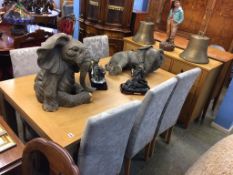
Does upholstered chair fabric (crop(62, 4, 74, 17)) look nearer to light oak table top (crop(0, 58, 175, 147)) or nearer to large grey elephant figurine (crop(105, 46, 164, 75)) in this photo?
large grey elephant figurine (crop(105, 46, 164, 75))

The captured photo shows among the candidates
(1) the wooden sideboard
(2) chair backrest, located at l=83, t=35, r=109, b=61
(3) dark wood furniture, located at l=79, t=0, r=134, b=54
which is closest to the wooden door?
(3) dark wood furniture, located at l=79, t=0, r=134, b=54

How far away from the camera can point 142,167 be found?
192cm

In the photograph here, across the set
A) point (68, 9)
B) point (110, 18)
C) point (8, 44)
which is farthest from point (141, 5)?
point (8, 44)

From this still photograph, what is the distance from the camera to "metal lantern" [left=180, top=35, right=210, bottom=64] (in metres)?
2.13

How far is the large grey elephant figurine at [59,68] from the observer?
1.26 metres

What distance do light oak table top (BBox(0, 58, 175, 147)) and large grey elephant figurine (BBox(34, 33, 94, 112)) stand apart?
6cm

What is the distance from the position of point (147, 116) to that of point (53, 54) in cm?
73

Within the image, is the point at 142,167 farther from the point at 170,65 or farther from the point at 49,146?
the point at 49,146

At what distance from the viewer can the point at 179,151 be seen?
7.16 ft

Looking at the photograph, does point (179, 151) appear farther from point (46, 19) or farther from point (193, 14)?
point (46, 19)

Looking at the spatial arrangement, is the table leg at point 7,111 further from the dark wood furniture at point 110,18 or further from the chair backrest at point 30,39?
the dark wood furniture at point 110,18

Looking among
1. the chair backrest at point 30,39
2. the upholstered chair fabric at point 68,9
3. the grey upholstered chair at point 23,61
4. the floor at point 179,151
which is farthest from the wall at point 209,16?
the grey upholstered chair at point 23,61

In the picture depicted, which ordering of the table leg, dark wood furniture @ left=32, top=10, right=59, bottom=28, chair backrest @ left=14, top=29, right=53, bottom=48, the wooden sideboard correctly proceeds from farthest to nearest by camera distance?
dark wood furniture @ left=32, top=10, right=59, bottom=28, the wooden sideboard, chair backrest @ left=14, top=29, right=53, bottom=48, the table leg

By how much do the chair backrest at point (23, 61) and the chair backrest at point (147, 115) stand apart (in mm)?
1049
